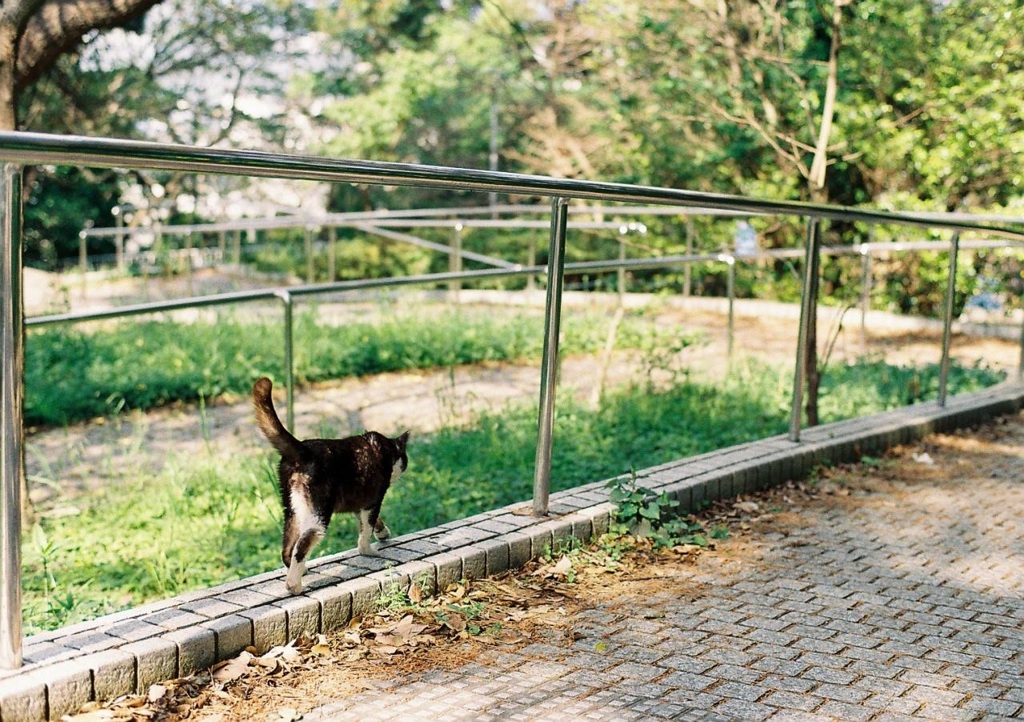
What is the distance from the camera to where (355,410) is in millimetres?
7363

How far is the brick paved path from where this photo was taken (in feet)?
8.23

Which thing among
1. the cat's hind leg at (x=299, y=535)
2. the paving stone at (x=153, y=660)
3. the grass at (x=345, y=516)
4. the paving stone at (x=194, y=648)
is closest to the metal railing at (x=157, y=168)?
the paving stone at (x=153, y=660)

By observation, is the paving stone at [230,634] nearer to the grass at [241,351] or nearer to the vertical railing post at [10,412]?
the vertical railing post at [10,412]

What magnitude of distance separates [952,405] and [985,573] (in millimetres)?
2625

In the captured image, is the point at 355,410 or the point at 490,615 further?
the point at 355,410

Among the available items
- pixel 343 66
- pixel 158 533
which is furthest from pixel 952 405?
pixel 343 66

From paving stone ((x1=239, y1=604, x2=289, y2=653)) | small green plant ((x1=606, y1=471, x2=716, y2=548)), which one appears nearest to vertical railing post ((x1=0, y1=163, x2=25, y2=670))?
paving stone ((x1=239, y1=604, x2=289, y2=653))

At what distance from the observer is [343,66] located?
82.1 ft

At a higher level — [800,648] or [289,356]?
Answer: [289,356]

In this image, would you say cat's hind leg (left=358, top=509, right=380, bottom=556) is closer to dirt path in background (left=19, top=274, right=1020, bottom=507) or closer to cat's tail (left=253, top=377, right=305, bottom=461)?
cat's tail (left=253, top=377, right=305, bottom=461)

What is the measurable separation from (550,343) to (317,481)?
3.17ft

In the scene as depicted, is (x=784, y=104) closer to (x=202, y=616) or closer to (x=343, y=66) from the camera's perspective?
(x=202, y=616)

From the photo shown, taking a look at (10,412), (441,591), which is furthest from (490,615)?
(10,412)

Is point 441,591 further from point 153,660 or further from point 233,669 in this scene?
point 153,660
